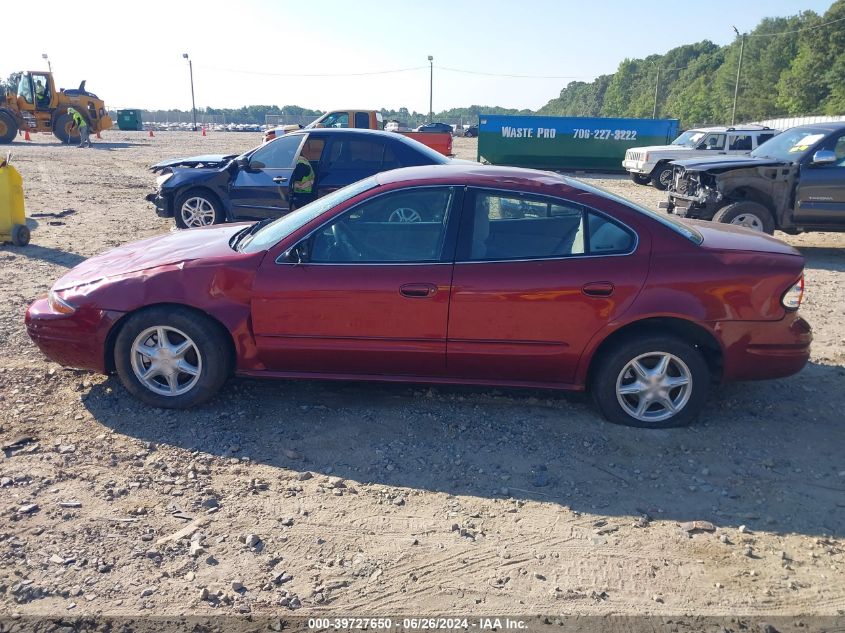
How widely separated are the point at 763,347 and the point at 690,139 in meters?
17.2

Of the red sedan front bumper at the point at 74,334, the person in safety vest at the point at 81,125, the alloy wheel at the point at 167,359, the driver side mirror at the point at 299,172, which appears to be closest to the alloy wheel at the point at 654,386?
the alloy wheel at the point at 167,359

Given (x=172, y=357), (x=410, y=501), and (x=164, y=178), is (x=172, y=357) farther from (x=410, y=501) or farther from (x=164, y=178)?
(x=164, y=178)

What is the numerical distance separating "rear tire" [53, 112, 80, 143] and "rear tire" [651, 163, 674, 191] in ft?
90.1

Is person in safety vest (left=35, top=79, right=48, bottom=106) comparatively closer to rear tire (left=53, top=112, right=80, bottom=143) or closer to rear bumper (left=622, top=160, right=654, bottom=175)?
rear tire (left=53, top=112, right=80, bottom=143)

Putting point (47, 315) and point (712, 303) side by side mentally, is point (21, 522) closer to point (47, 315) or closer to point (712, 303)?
point (47, 315)

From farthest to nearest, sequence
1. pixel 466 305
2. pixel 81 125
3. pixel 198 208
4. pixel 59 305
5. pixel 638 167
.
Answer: pixel 81 125 → pixel 638 167 → pixel 198 208 → pixel 59 305 → pixel 466 305

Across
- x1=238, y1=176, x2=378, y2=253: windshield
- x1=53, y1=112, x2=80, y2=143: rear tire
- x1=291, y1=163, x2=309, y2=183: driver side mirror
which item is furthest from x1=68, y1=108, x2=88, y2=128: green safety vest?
x1=238, y1=176, x2=378, y2=253: windshield

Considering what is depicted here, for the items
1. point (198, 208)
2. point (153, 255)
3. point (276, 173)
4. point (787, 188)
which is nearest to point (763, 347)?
point (153, 255)

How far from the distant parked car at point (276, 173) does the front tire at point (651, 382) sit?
17.6 ft

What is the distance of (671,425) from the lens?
4.34 meters

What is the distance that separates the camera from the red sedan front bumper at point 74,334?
4324mm

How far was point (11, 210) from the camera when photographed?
9.29 metres

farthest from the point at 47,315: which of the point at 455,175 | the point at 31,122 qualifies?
the point at 31,122

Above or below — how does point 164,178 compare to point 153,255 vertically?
above
